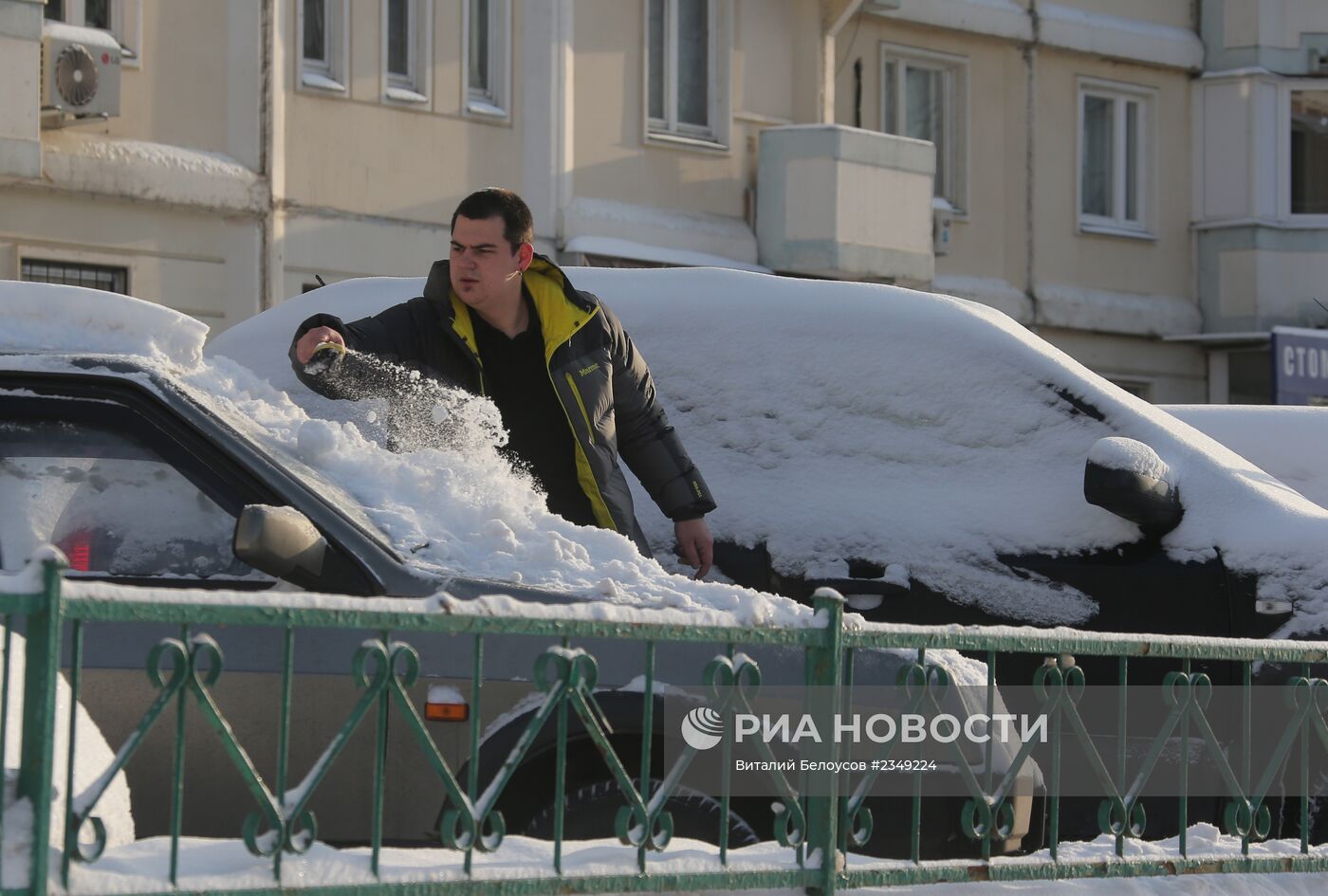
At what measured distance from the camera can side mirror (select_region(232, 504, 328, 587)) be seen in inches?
155

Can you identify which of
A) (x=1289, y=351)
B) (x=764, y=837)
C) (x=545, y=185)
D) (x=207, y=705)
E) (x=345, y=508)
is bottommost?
(x=764, y=837)

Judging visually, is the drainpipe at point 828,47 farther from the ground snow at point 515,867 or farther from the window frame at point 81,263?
the ground snow at point 515,867

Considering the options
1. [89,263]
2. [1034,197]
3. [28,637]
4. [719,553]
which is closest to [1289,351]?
[1034,197]

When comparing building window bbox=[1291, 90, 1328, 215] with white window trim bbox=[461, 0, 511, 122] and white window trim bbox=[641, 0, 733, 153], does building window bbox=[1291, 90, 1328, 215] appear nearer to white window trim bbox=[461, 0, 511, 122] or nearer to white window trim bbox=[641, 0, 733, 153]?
white window trim bbox=[641, 0, 733, 153]

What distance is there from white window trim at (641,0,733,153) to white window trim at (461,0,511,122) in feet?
5.11

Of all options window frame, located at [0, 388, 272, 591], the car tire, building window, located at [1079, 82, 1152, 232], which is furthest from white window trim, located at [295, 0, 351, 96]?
the car tire

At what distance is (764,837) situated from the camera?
13.7ft

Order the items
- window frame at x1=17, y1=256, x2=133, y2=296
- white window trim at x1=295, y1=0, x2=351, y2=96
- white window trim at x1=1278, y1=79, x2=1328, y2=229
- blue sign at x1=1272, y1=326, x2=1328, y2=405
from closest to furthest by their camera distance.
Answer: window frame at x1=17, y1=256, x2=133, y2=296
white window trim at x1=295, y1=0, x2=351, y2=96
blue sign at x1=1272, y1=326, x2=1328, y2=405
white window trim at x1=1278, y1=79, x2=1328, y2=229

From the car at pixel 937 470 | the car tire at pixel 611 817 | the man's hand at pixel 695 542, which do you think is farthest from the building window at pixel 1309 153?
the car tire at pixel 611 817

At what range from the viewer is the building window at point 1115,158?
24375 mm

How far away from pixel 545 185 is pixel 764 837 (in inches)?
589

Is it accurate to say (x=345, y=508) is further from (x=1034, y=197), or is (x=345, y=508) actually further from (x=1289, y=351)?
(x=1034, y=197)

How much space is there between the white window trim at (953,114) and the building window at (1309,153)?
4.52 m

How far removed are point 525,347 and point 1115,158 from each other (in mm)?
19655
